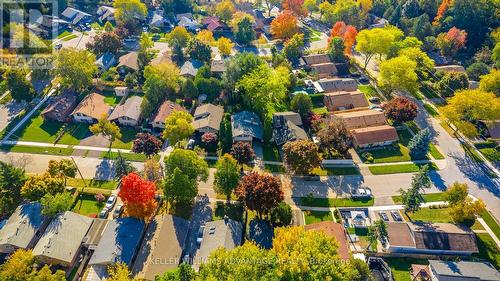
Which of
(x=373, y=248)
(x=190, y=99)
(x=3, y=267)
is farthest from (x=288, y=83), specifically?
(x=3, y=267)

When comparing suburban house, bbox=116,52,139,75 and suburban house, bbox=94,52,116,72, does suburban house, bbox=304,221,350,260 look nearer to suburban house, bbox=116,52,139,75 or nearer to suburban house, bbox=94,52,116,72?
suburban house, bbox=116,52,139,75

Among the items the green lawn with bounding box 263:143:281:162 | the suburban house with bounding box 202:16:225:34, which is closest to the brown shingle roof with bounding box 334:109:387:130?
the green lawn with bounding box 263:143:281:162

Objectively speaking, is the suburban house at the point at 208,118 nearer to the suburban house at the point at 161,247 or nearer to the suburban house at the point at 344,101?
the suburban house at the point at 161,247

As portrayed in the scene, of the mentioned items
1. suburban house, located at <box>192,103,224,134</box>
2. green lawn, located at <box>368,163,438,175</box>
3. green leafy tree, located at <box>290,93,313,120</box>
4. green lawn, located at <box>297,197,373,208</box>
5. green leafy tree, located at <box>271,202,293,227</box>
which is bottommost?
green leafy tree, located at <box>271,202,293,227</box>

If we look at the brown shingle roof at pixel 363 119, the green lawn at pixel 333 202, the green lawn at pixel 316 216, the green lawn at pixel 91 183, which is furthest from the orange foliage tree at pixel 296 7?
the green lawn at pixel 91 183

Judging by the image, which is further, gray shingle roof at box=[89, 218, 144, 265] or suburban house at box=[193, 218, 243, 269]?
suburban house at box=[193, 218, 243, 269]

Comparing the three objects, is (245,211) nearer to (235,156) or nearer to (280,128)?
(235,156)

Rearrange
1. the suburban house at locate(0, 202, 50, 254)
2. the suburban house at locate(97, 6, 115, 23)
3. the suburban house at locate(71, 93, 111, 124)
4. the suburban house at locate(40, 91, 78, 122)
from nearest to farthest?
the suburban house at locate(0, 202, 50, 254) < the suburban house at locate(71, 93, 111, 124) < the suburban house at locate(40, 91, 78, 122) < the suburban house at locate(97, 6, 115, 23)
